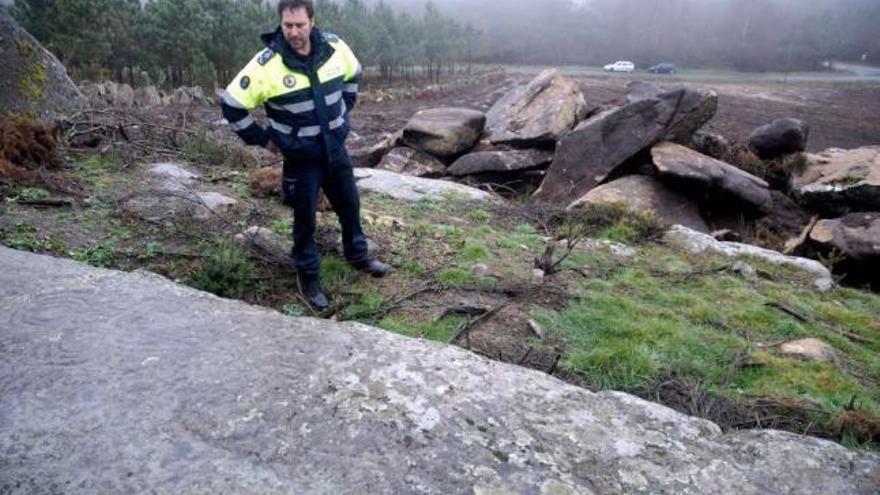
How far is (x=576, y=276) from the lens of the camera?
211 inches

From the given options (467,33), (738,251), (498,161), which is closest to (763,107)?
(498,161)

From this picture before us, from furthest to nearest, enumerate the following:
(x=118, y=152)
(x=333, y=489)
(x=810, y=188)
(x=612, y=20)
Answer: (x=612, y=20) → (x=810, y=188) → (x=118, y=152) → (x=333, y=489)

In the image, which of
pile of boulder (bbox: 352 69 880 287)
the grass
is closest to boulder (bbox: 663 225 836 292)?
the grass

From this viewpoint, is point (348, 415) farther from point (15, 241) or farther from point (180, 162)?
point (180, 162)

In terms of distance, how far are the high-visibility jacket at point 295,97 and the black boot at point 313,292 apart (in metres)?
0.87

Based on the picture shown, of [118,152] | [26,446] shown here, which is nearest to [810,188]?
[118,152]

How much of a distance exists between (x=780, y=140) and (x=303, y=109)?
34.6 feet

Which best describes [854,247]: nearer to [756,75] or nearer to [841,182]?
[841,182]

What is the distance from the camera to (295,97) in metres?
4.01

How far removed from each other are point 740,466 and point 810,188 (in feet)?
29.5

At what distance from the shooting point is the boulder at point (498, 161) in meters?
10.4

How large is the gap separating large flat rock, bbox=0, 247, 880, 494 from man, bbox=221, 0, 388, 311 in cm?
115

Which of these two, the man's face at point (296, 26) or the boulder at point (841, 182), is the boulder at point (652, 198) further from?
the man's face at point (296, 26)

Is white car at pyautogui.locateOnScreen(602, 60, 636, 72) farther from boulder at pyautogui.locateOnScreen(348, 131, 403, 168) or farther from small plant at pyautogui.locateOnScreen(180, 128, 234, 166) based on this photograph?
small plant at pyautogui.locateOnScreen(180, 128, 234, 166)
